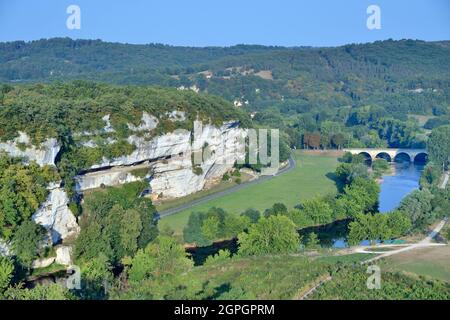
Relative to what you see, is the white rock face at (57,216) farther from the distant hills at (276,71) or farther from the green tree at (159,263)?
the distant hills at (276,71)

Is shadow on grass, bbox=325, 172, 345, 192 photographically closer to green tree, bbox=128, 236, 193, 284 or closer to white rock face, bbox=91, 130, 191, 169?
white rock face, bbox=91, 130, 191, 169

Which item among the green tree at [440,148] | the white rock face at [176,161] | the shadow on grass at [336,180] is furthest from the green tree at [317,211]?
the green tree at [440,148]

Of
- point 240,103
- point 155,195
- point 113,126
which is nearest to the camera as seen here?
point 113,126

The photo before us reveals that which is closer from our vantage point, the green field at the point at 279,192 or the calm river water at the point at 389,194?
the calm river water at the point at 389,194

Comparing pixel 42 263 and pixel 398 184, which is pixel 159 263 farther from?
pixel 398 184

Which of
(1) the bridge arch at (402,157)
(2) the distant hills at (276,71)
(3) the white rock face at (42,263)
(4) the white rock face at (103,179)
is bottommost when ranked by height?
(3) the white rock face at (42,263)

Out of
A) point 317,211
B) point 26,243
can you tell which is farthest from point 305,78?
point 26,243

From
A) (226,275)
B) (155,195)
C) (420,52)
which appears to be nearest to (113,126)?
(155,195)

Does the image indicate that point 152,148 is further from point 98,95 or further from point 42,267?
point 42,267

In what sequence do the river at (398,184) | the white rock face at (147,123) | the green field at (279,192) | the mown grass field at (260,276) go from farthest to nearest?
the river at (398,184), the white rock face at (147,123), the green field at (279,192), the mown grass field at (260,276)
